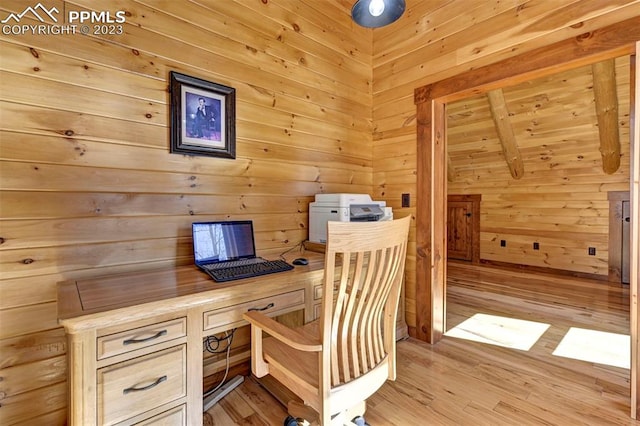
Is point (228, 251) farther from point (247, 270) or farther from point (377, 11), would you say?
point (377, 11)

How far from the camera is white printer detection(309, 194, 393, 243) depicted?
2.17 m

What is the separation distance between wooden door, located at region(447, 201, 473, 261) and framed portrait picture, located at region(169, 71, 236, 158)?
499cm

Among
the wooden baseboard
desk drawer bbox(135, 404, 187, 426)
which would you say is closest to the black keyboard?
desk drawer bbox(135, 404, 187, 426)

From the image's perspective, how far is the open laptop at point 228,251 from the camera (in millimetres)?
1544

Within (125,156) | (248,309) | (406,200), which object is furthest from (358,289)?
(406,200)

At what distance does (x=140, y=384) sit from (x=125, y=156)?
3.72ft

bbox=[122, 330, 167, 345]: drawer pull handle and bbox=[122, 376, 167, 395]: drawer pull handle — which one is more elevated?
bbox=[122, 330, 167, 345]: drawer pull handle

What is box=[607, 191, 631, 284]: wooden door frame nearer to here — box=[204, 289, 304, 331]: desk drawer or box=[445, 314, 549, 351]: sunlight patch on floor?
box=[445, 314, 549, 351]: sunlight patch on floor

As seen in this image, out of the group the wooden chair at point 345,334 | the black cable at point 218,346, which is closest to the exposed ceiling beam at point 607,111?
the wooden chair at point 345,334

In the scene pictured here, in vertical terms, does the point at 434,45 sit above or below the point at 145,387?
above

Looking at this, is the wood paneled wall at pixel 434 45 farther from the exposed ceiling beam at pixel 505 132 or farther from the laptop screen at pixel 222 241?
the exposed ceiling beam at pixel 505 132

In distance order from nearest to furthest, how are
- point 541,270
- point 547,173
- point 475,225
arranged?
point 547,173
point 541,270
point 475,225

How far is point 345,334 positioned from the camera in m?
A: 1.14

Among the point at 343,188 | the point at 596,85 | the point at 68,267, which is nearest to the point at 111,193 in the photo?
the point at 68,267
